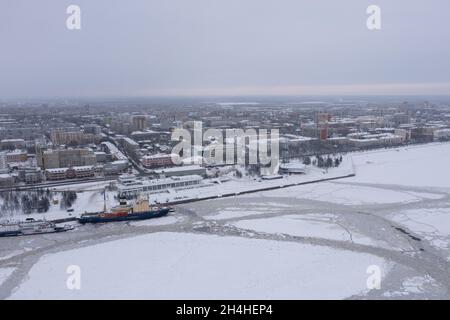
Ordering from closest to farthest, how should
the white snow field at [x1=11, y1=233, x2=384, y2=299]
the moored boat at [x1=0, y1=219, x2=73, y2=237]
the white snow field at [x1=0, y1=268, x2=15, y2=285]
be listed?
the white snow field at [x1=11, y1=233, x2=384, y2=299], the white snow field at [x1=0, y1=268, x2=15, y2=285], the moored boat at [x1=0, y1=219, x2=73, y2=237]

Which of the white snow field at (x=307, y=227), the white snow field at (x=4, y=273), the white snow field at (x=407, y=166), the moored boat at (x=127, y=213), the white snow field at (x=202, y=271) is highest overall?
the white snow field at (x=407, y=166)

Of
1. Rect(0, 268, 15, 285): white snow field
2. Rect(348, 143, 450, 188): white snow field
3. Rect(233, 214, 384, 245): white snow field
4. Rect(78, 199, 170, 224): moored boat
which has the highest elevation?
Rect(348, 143, 450, 188): white snow field

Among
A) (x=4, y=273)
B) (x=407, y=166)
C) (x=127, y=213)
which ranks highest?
(x=407, y=166)

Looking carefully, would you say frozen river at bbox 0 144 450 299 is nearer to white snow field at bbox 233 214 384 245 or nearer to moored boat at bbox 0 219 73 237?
white snow field at bbox 233 214 384 245

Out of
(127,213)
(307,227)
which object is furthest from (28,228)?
(307,227)

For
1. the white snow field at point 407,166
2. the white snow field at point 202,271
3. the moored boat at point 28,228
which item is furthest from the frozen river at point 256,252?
the white snow field at point 407,166

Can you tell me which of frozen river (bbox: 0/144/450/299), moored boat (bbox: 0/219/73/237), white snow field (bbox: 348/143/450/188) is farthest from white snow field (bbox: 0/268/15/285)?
white snow field (bbox: 348/143/450/188)

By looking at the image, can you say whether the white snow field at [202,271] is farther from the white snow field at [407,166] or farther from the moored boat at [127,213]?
the white snow field at [407,166]

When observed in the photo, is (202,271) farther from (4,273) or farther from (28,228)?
(28,228)

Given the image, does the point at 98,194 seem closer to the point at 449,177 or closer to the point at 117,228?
the point at 117,228
